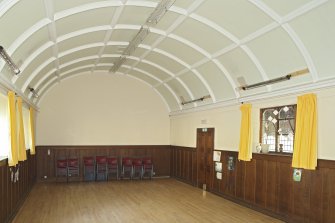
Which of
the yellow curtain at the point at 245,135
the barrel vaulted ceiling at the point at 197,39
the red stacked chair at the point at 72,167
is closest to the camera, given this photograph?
the barrel vaulted ceiling at the point at 197,39

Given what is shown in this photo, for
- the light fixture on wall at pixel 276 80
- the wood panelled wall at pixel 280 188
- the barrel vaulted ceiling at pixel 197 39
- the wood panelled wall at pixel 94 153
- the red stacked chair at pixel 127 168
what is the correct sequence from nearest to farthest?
1. the barrel vaulted ceiling at pixel 197 39
2. the wood panelled wall at pixel 280 188
3. the light fixture on wall at pixel 276 80
4. the wood panelled wall at pixel 94 153
5. the red stacked chair at pixel 127 168

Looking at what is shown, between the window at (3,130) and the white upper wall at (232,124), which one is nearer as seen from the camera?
the white upper wall at (232,124)

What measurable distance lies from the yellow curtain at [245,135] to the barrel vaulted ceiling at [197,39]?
416mm

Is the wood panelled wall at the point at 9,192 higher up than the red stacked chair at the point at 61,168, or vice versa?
the wood panelled wall at the point at 9,192

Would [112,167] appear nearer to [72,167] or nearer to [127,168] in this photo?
[127,168]

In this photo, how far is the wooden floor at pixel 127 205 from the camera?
7852mm

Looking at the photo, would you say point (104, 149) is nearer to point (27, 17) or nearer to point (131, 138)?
point (131, 138)

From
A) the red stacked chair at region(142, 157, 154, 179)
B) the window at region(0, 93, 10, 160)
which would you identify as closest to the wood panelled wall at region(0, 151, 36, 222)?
the window at region(0, 93, 10, 160)

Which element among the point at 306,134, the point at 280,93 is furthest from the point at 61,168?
the point at 306,134

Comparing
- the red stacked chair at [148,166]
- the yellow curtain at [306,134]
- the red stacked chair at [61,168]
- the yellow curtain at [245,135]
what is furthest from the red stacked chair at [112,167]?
the yellow curtain at [306,134]

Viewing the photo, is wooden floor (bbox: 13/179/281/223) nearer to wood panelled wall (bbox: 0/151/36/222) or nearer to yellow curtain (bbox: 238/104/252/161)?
wood panelled wall (bbox: 0/151/36/222)

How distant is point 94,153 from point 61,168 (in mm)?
1624

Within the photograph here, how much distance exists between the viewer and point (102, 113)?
48.7 feet

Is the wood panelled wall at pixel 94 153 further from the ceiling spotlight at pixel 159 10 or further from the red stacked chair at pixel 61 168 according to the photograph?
the ceiling spotlight at pixel 159 10
